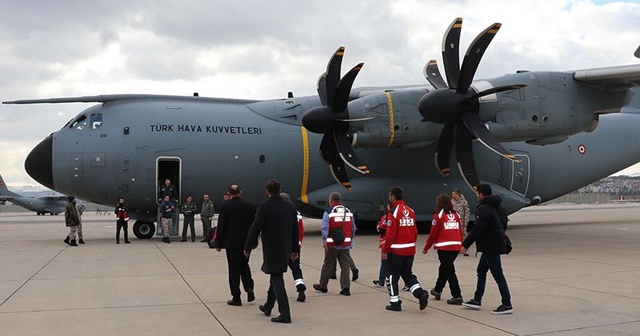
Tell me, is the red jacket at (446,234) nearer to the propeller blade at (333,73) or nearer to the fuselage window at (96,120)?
the propeller blade at (333,73)

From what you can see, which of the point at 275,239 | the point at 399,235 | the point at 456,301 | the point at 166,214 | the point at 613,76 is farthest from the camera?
the point at 166,214

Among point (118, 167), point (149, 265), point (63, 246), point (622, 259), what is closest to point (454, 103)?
point (622, 259)

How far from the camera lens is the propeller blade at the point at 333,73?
15234 mm

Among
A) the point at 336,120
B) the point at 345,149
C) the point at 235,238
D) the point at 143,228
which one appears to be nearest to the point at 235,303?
the point at 235,238

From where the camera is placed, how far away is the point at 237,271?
739 cm

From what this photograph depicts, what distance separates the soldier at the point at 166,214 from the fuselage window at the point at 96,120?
9.32ft

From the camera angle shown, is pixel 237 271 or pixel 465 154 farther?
pixel 465 154

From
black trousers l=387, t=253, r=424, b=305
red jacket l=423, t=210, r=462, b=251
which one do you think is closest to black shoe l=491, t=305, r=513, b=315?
black trousers l=387, t=253, r=424, b=305

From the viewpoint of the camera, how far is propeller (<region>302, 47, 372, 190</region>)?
50.2 feet

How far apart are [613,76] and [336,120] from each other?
7010 mm

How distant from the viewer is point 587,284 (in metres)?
8.73

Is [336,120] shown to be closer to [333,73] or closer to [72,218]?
[333,73]

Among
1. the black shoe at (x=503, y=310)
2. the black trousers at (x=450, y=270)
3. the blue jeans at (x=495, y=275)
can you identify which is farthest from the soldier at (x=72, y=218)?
the black shoe at (x=503, y=310)

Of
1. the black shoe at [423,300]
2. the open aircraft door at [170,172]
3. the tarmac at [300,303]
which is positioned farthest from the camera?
the open aircraft door at [170,172]
